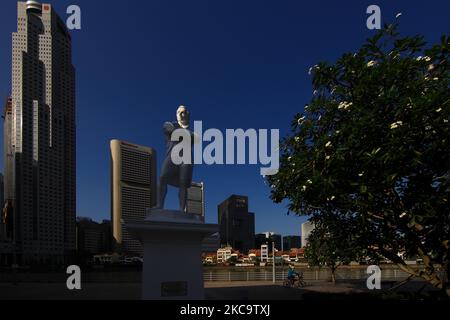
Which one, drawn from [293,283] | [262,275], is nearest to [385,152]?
[293,283]

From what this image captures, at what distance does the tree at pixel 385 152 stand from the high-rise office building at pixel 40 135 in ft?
374

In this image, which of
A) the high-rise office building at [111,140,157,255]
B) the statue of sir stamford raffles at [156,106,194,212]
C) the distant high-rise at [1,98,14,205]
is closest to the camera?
the statue of sir stamford raffles at [156,106,194,212]

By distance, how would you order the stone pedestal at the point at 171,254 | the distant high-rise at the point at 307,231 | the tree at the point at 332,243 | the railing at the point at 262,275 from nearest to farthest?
1. the stone pedestal at the point at 171,254
2. the tree at the point at 332,243
3. the distant high-rise at the point at 307,231
4. the railing at the point at 262,275

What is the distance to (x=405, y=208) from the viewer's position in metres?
9.98

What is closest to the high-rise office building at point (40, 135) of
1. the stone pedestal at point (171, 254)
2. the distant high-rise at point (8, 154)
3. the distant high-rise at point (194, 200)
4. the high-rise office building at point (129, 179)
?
the distant high-rise at point (8, 154)

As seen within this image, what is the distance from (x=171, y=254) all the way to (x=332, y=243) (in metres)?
4.85

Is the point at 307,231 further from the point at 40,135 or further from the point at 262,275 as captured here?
the point at 40,135

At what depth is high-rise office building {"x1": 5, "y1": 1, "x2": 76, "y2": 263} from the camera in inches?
4414

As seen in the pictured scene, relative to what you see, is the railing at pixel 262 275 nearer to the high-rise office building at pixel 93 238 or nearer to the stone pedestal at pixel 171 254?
the stone pedestal at pixel 171 254

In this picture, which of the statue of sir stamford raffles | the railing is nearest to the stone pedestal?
the statue of sir stamford raffles

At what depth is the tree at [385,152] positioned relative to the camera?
872 centimetres

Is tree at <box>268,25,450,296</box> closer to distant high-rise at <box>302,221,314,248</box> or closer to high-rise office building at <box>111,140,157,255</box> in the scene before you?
distant high-rise at <box>302,221,314,248</box>

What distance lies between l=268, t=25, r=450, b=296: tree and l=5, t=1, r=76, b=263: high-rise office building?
11414 centimetres
